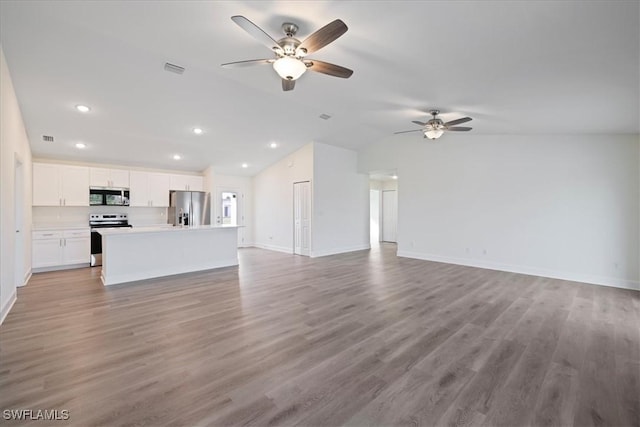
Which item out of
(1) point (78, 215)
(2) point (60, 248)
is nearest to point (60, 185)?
(1) point (78, 215)

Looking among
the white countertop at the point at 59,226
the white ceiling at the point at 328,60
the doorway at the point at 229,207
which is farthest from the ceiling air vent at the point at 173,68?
the doorway at the point at 229,207

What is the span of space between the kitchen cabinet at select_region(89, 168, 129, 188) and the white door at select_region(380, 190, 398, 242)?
831 cm

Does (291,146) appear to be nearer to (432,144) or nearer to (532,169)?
(432,144)

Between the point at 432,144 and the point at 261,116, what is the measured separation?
4196mm

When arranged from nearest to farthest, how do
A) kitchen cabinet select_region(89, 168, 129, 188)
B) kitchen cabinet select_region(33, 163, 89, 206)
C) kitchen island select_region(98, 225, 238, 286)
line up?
kitchen island select_region(98, 225, 238, 286) → kitchen cabinet select_region(33, 163, 89, 206) → kitchen cabinet select_region(89, 168, 129, 188)

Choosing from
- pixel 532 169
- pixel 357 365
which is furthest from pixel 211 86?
pixel 532 169

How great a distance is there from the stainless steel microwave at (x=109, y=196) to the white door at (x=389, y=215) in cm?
830

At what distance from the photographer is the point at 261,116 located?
18.1 feet

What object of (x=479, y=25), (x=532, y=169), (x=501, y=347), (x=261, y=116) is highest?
(x=261, y=116)

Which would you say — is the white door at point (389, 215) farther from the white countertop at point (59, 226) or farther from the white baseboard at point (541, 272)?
the white countertop at point (59, 226)

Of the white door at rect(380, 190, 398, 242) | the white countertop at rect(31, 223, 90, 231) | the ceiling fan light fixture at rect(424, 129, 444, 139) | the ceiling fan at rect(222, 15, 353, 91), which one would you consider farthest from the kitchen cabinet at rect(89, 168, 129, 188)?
the white door at rect(380, 190, 398, 242)

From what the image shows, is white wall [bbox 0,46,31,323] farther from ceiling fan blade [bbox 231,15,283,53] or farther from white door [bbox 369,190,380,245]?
white door [bbox 369,190,380,245]

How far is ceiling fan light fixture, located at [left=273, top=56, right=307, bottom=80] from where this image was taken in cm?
257

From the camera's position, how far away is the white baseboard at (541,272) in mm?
4707
